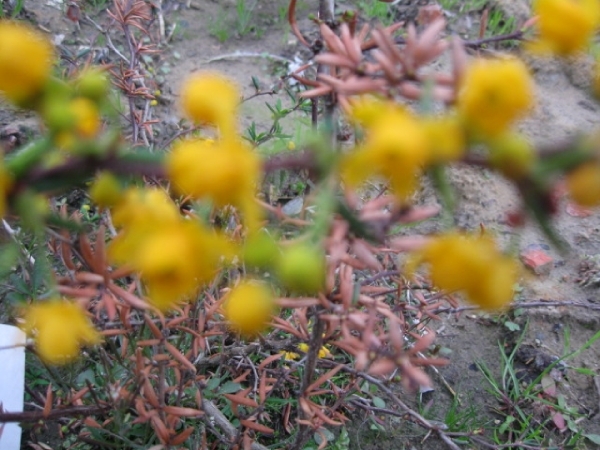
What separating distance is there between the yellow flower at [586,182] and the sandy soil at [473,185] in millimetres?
1047

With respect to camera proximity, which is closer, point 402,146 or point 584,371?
point 402,146

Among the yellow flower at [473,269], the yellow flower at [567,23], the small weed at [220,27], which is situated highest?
the yellow flower at [567,23]

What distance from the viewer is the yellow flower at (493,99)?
57 cm

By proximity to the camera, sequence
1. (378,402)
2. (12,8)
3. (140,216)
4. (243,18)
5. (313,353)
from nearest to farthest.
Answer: (140,216)
(313,353)
(378,402)
(12,8)
(243,18)

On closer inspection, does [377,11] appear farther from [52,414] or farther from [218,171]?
[218,171]

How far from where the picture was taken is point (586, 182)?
588 millimetres

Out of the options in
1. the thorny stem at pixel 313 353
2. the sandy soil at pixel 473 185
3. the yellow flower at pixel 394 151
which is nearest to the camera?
the yellow flower at pixel 394 151

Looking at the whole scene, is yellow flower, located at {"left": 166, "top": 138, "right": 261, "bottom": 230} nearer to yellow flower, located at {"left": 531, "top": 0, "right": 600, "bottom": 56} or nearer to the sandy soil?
yellow flower, located at {"left": 531, "top": 0, "right": 600, "bottom": 56}

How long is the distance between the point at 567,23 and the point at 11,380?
1.34 m

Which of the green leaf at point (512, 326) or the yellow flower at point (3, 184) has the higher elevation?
the yellow flower at point (3, 184)

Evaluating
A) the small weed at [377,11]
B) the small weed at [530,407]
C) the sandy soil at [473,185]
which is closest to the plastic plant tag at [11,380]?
the sandy soil at [473,185]

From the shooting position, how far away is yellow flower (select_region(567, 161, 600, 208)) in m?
0.59

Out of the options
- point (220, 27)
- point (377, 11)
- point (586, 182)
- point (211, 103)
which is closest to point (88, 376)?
point (211, 103)

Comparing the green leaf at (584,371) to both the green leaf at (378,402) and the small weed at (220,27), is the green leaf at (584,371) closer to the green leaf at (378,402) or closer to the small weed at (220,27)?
the green leaf at (378,402)
